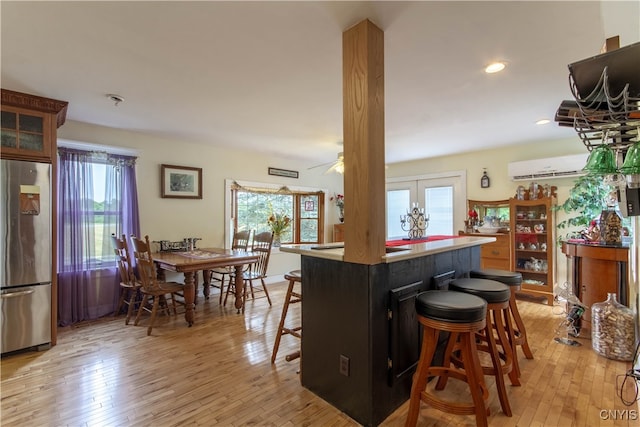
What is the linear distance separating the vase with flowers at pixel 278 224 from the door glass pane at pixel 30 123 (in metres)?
3.28

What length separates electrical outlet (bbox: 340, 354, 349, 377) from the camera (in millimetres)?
1780

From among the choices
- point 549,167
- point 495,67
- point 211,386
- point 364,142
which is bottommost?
point 211,386

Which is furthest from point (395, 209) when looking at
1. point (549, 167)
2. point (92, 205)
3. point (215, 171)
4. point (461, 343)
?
point (92, 205)

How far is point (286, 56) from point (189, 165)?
9.47ft

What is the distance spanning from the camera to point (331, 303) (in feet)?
6.15

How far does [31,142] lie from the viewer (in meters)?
2.64

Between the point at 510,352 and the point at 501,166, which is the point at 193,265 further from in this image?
the point at 501,166

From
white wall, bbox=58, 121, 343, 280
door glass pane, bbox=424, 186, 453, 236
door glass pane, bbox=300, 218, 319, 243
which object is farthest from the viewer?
door glass pane, bbox=300, 218, 319, 243

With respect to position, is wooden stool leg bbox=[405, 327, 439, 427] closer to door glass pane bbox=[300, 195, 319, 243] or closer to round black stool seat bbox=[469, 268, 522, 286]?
round black stool seat bbox=[469, 268, 522, 286]

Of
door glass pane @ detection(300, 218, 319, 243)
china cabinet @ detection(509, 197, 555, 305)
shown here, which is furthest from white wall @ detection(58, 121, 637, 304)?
door glass pane @ detection(300, 218, 319, 243)

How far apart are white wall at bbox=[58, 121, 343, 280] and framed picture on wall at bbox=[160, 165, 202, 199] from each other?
0.23ft

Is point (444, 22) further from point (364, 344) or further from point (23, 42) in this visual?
point (23, 42)

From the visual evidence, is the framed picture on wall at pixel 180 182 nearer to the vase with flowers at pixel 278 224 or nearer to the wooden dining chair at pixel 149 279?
the wooden dining chair at pixel 149 279

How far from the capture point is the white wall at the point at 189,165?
3771mm
